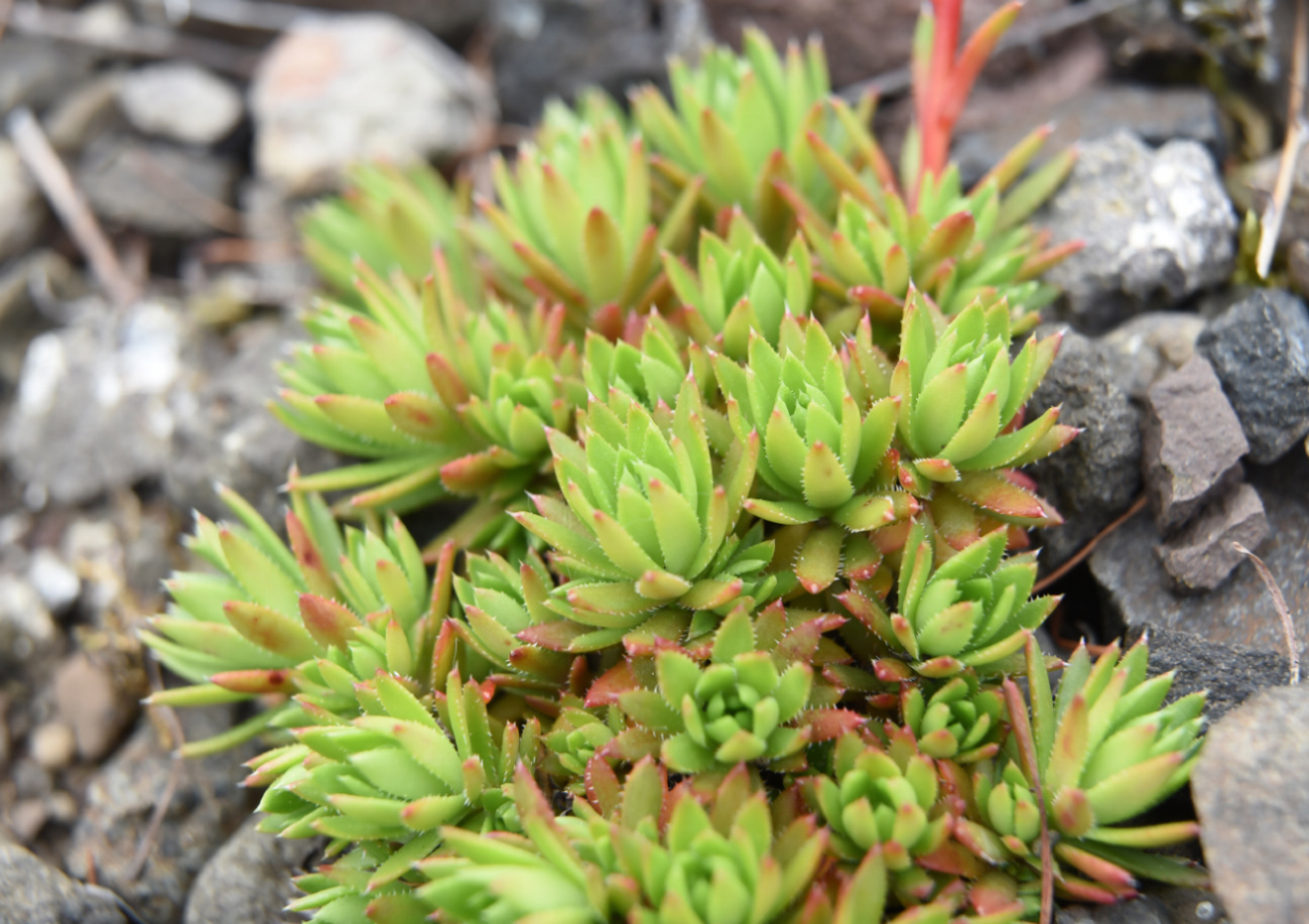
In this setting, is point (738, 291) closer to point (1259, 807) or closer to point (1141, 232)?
point (1141, 232)

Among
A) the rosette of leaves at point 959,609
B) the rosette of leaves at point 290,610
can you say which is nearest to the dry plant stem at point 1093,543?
the rosette of leaves at point 959,609

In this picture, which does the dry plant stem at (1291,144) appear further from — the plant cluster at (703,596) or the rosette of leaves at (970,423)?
the rosette of leaves at (970,423)

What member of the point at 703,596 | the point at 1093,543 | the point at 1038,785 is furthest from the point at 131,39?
the point at 1038,785

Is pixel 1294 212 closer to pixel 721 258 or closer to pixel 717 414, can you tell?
pixel 721 258

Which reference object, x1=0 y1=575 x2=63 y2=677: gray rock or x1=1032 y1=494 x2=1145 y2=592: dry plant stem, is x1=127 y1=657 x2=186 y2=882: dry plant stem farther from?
x1=1032 y1=494 x2=1145 y2=592: dry plant stem

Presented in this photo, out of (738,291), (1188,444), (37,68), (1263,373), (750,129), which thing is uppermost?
(37,68)

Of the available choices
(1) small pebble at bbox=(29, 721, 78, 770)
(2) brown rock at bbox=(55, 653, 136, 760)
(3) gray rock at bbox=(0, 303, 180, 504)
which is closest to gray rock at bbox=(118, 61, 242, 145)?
(3) gray rock at bbox=(0, 303, 180, 504)

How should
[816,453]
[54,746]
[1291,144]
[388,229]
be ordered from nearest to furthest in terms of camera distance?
[816,453] → [1291,144] → [54,746] → [388,229]
